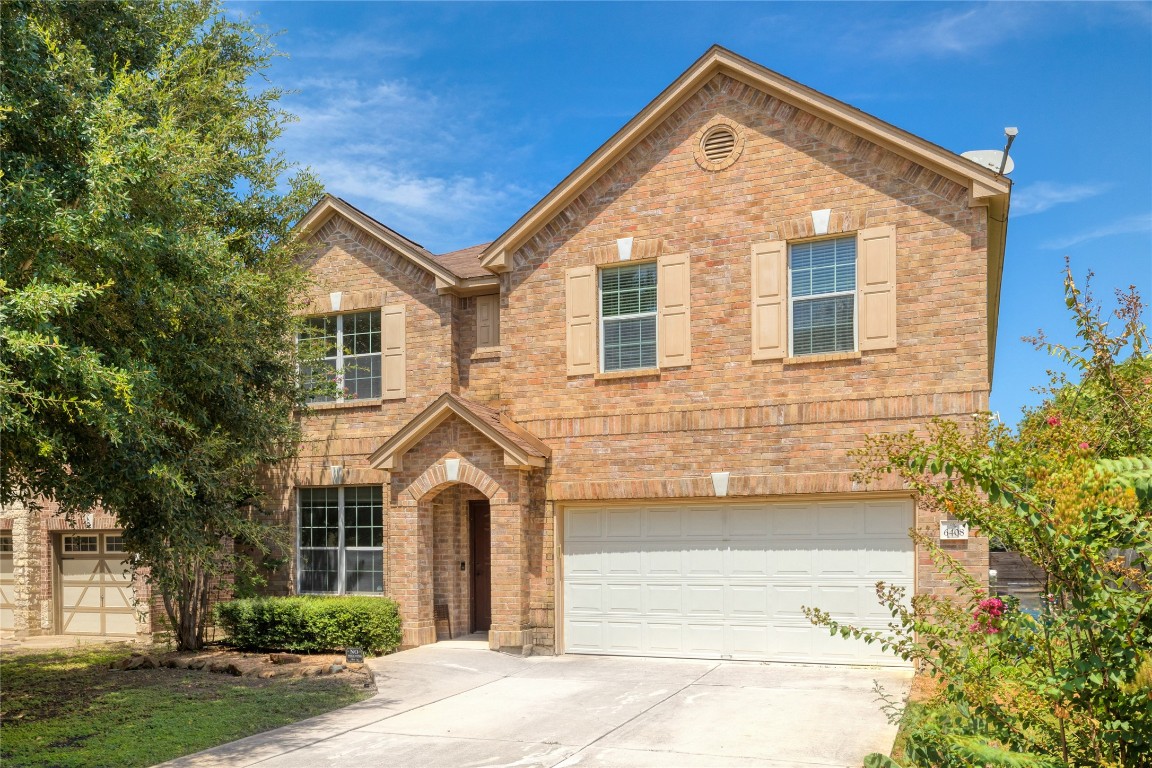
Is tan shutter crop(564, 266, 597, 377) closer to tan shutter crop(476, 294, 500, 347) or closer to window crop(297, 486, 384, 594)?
tan shutter crop(476, 294, 500, 347)

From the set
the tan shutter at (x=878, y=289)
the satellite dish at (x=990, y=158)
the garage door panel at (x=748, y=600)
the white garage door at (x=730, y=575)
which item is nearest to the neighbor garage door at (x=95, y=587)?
Answer: the white garage door at (x=730, y=575)

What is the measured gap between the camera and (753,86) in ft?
50.0

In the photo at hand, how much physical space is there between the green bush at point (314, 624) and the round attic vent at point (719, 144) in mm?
8820

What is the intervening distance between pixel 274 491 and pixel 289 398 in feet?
11.0

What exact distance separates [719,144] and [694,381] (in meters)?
3.74

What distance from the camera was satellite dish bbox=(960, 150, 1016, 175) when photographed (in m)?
14.6

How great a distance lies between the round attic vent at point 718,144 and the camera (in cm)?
1543

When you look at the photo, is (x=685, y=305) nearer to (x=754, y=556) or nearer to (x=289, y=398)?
(x=754, y=556)

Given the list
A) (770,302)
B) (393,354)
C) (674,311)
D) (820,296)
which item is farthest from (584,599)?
(820,296)

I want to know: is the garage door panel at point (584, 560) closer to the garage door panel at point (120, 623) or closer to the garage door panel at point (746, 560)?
the garage door panel at point (746, 560)

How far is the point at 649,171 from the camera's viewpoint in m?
15.9

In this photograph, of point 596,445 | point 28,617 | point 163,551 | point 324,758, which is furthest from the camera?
point 28,617

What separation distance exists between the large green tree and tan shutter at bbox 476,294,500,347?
421 cm

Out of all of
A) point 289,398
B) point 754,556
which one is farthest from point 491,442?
point 754,556
